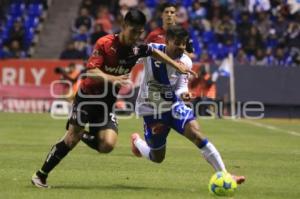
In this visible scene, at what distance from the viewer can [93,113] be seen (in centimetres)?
993

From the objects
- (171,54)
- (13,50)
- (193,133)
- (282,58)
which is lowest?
(282,58)

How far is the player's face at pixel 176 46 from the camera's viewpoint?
32.7ft

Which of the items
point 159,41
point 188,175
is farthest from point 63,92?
point 188,175

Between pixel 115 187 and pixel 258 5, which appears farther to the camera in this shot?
pixel 258 5

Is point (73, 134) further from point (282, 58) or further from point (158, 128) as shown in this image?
point (282, 58)

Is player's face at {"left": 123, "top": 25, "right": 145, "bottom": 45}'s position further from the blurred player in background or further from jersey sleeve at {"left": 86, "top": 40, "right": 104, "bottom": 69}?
the blurred player in background

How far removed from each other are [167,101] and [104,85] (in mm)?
1001

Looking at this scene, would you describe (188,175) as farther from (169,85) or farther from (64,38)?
(64,38)

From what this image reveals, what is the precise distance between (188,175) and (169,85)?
1.55 meters

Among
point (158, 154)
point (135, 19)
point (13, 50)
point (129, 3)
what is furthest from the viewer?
point (129, 3)

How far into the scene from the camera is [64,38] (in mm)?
32406

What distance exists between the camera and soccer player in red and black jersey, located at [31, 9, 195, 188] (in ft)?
31.3

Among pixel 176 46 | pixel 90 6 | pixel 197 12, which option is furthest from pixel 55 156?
pixel 90 6

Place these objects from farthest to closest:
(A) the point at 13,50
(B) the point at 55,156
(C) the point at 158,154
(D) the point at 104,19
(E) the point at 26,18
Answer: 1. (E) the point at 26,18
2. (D) the point at 104,19
3. (A) the point at 13,50
4. (C) the point at 158,154
5. (B) the point at 55,156
